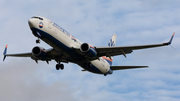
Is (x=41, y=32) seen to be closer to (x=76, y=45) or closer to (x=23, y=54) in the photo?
(x=76, y=45)

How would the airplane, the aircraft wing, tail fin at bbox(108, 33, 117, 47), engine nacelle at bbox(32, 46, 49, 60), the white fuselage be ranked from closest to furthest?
the white fuselage
the airplane
the aircraft wing
engine nacelle at bbox(32, 46, 49, 60)
tail fin at bbox(108, 33, 117, 47)

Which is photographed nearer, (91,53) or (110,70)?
(91,53)

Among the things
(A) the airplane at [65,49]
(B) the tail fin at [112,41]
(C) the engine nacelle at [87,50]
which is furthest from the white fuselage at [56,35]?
(B) the tail fin at [112,41]

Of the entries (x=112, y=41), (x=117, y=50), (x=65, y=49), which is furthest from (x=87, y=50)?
(x=112, y=41)

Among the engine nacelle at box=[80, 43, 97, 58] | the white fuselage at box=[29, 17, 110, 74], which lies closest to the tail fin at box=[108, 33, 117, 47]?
the white fuselage at box=[29, 17, 110, 74]

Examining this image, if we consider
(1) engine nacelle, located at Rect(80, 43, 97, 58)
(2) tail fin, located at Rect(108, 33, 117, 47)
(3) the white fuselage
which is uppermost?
(2) tail fin, located at Rect(108, 33, 117, 47)

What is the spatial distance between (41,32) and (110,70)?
1596 cm

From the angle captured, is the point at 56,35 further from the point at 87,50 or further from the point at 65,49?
the point at 87,50

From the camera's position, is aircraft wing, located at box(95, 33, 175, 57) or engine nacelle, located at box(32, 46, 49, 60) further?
engine nacelle, located at box(32, 46, 49, 60)

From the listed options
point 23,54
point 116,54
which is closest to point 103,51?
point 116,54

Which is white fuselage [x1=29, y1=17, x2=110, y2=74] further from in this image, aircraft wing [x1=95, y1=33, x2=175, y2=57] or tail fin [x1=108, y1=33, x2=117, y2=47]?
tail fin [x1=108, y1=33, x2=117, y2=47]

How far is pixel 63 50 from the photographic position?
3672 centimetres

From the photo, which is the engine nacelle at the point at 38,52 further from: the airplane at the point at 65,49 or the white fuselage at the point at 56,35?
the white fuselage at the point at 56,35

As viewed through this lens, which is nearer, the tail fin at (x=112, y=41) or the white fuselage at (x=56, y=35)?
the white fuselage at (x=56, y=35)
